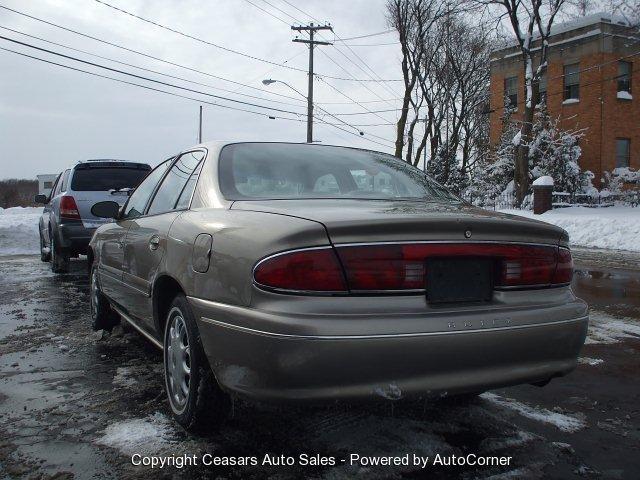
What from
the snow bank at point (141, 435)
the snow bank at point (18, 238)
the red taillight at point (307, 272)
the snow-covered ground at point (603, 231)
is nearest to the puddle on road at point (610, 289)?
the snow-covered ground at point (603, 231)

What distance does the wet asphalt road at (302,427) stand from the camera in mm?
2623

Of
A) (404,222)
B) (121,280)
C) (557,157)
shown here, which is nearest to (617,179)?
(557,157)

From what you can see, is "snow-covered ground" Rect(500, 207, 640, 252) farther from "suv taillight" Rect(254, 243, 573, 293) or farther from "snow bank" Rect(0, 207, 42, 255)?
"suv taillight" Rect(254, 243, 573, 293)

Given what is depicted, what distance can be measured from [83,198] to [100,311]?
4.33 m

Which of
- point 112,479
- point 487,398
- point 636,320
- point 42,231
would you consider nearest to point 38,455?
point 112,479

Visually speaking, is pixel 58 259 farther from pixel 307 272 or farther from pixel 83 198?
pixel 307 272

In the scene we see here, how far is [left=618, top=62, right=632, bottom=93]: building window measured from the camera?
27.4 meters

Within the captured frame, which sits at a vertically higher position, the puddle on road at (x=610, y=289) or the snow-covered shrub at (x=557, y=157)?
the snow-covered shrub at (x=557, y=157)

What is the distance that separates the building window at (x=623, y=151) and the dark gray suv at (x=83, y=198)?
977 inches

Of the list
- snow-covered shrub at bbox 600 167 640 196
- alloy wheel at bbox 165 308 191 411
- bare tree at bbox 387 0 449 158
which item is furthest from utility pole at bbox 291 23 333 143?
alloy wheel at bbox 165 308 191 411

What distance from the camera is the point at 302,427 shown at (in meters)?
3.06

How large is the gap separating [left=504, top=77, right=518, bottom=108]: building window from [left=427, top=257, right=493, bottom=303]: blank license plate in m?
31.3

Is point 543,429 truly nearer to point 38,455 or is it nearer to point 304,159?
point 304,159

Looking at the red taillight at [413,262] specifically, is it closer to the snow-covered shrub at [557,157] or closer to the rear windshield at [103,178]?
the rear windshield at [103,178]
